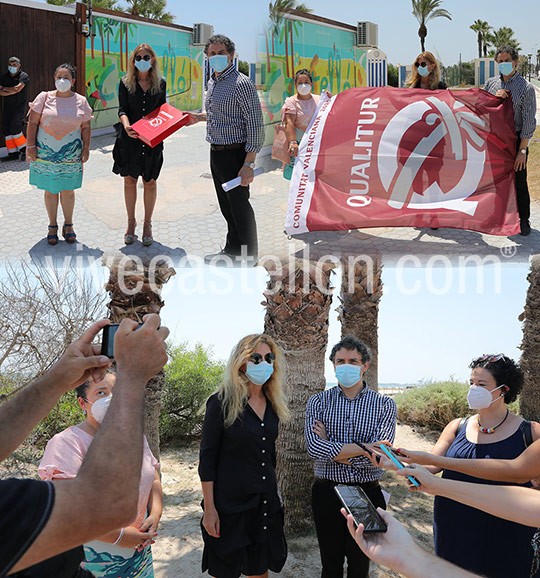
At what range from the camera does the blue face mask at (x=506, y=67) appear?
653 cm

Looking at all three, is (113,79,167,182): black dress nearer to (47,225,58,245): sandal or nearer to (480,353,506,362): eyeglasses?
(47,225,58,245): sandal

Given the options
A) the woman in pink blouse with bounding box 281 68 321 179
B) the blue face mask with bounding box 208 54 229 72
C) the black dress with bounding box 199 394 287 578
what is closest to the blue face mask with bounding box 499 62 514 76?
the woman in pink blouse with bounding box 281 68 321 179

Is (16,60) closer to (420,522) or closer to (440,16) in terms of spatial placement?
(440,16)

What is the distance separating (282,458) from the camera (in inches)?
209

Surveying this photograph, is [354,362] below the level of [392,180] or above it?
below

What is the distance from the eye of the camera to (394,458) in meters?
3.01

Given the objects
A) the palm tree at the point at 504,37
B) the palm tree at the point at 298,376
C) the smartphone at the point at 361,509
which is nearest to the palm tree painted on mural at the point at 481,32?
the palm tree at the point at 504,37

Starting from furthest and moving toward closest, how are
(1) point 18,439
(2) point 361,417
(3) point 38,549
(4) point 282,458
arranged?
(4) point 282,458 < (2) point 361,417 < (1) point 18,439 < (3) point 38,549

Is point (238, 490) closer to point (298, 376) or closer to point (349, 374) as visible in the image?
point (349, 374)

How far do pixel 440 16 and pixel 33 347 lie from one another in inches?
246

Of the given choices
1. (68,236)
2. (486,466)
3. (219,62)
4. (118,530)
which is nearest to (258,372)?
(118,530)

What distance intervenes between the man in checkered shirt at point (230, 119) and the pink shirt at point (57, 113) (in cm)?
128

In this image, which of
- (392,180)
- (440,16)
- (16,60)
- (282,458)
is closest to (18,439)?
(282,458)

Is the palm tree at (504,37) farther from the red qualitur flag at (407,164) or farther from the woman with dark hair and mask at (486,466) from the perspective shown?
the woman with dark hair and mask at (486,466)
